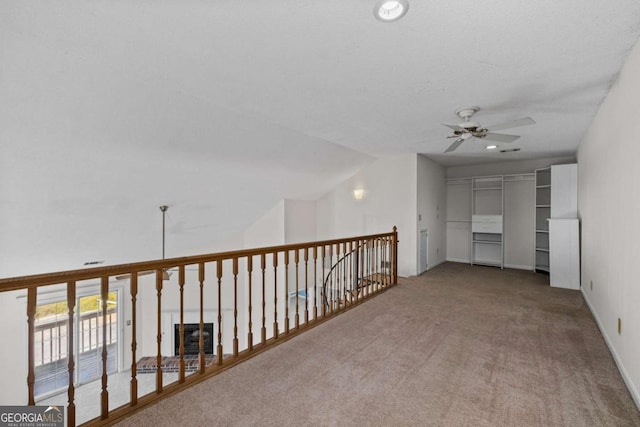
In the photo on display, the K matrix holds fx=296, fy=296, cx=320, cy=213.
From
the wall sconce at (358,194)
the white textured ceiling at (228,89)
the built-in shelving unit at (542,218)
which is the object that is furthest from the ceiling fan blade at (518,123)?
the built-in shelving unit at (542,218)

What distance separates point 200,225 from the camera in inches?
225

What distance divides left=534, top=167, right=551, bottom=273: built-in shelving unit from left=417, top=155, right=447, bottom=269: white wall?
6.02ft

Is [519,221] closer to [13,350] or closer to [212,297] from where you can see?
[212,297]

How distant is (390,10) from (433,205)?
17.6ft

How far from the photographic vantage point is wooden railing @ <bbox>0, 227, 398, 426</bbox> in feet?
5.60

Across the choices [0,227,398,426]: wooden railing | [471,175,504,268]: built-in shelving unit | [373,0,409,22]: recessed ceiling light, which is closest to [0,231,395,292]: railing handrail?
[0,227,398,426]: wooden railing

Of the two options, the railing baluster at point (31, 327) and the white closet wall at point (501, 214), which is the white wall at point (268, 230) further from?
the railing baluster at point (31, 327)

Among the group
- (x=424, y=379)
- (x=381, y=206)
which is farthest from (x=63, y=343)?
(x=424, y=379)

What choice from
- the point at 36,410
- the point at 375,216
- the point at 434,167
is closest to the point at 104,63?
the point at 36,410

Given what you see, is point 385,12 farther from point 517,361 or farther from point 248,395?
point 517,361

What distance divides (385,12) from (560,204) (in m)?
5.03

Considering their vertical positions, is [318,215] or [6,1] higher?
[6,1]

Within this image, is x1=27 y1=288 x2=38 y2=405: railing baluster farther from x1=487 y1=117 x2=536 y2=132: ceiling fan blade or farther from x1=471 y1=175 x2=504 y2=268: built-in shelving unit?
x1=471 y1=175 x2=504 y2=268: built-in shelving unit

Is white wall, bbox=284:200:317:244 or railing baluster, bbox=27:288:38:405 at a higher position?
white wall, bbox=284:200:317:244
